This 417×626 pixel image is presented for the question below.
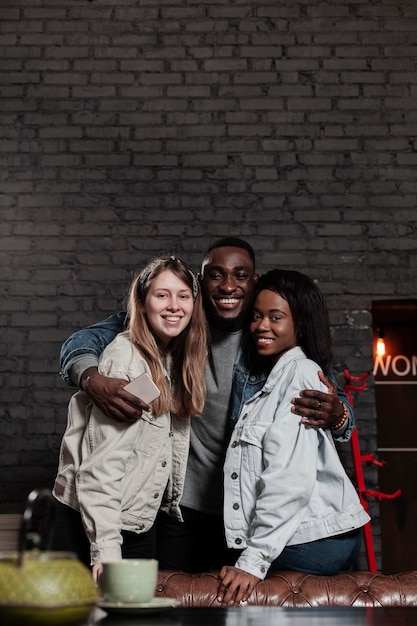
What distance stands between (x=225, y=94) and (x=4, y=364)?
1.97 m

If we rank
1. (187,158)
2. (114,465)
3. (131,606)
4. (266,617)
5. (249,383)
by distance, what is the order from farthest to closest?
(187,158) → (249,383) → (114,465) → (266,617) → (131,606)

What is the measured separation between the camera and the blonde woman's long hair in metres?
2.37

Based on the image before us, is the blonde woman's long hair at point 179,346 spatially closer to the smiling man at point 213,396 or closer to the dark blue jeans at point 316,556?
the smiling man at point 213,396

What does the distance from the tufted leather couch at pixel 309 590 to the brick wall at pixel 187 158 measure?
187cm

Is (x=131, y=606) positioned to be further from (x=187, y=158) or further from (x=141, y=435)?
(x=187, y=158)

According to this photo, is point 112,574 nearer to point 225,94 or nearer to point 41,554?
point 41,554

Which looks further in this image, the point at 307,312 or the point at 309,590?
the point at 307,312

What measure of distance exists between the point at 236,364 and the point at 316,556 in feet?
2.31

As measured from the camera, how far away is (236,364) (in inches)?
103

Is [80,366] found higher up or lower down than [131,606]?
higher up

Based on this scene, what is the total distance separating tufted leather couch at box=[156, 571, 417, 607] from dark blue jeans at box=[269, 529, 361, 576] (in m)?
0.04

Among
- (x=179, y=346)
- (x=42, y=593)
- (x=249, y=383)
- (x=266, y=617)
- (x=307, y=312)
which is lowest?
(x=266, y=617)

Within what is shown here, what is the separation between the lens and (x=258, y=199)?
421 cm

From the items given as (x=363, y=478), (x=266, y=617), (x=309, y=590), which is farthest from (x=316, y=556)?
(x=363, y=478)
